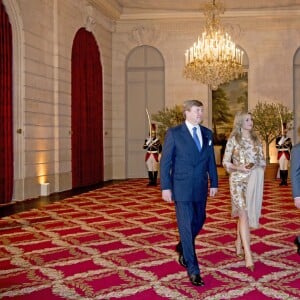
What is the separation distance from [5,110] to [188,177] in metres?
6.99

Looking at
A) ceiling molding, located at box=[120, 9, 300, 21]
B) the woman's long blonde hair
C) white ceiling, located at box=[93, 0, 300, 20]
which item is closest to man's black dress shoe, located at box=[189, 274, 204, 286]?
the woman's long blonde hair

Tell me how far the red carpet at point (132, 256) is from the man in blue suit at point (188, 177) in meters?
0.37

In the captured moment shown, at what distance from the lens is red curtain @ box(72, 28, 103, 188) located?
45.4ft

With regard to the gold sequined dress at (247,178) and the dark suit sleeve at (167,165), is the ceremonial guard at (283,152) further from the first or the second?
the dark suit sleeve at (167,165)

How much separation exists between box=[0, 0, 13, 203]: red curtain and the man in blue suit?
6.68 m

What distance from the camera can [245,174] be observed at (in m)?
4.96

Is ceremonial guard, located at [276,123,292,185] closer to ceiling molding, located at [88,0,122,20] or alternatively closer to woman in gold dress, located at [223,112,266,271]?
ceiling molding, located at [88,0,122,20]

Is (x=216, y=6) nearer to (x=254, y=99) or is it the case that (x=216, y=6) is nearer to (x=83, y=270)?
(x=254, y=99)

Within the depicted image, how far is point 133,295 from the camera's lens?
4.02 m

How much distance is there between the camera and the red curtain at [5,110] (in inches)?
404

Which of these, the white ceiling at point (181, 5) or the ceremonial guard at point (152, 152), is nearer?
the ceremonial guard at point (152, 152)

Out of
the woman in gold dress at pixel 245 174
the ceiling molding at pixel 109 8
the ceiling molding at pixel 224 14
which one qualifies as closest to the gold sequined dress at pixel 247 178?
the woman in gold dress at pixel 245 174

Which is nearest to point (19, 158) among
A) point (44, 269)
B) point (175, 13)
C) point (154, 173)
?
point (154, 173)

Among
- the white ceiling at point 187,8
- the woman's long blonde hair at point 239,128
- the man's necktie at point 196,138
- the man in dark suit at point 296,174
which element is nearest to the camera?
the man in dark suit at point 296,174
